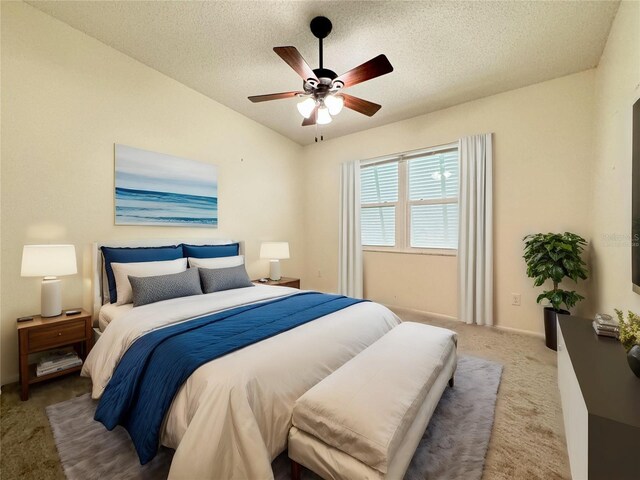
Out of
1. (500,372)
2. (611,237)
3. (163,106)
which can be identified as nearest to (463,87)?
(611,237)

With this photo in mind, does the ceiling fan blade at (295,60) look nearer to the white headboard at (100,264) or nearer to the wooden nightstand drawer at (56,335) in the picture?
the white headboard at (100,264)

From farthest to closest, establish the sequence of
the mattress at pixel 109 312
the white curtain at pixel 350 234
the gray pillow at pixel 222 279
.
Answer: the white curtain at pixel 350 234, the gray pillow at pixel 222 279, the mattress at pixel 109 312

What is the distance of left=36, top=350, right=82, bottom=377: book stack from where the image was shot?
2.07 m

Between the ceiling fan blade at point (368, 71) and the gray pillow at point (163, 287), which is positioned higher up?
the ceiling fan blade at point (368, 71)

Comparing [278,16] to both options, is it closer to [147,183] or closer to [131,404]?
[147,183]

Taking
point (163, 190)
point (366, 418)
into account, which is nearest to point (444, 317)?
point (366, 418)

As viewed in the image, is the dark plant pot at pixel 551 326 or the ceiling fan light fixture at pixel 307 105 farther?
the dark plant pot at pixel 551 326

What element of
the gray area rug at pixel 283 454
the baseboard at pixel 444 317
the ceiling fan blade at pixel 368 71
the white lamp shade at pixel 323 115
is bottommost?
the gray area rug at pixel 283 454

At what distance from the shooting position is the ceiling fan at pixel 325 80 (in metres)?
1.89

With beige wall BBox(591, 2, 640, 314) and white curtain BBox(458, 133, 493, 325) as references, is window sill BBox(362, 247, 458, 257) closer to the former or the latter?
white curtain BBox(458, 133, 493, 325)

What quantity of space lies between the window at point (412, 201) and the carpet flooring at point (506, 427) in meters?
1.74

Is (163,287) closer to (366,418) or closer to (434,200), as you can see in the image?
(366,418)

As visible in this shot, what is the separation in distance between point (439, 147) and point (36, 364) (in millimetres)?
4747

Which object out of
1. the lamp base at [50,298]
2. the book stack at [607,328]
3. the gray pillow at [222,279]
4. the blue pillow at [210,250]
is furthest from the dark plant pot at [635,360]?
the lamp base at [50,298]
